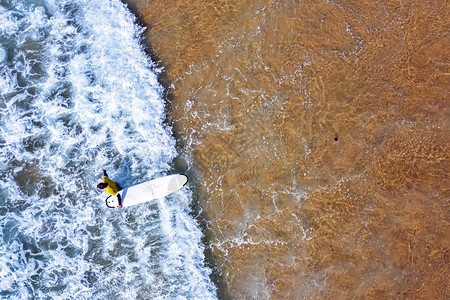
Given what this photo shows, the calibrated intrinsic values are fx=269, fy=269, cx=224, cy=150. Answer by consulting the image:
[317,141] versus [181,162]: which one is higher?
[317,141]

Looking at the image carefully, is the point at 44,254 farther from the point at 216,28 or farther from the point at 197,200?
the point at 216,28

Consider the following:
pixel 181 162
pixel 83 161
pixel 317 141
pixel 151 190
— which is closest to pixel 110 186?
pixel 151 190

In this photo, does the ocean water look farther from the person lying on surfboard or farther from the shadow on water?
the person lying on surfboard

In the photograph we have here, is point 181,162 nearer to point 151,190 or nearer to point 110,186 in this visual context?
point 151,190

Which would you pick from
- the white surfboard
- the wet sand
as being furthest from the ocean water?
the wet sand

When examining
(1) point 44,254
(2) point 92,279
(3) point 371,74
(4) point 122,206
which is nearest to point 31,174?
(1) point 44,254

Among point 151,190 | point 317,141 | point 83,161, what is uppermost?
point 317,141
